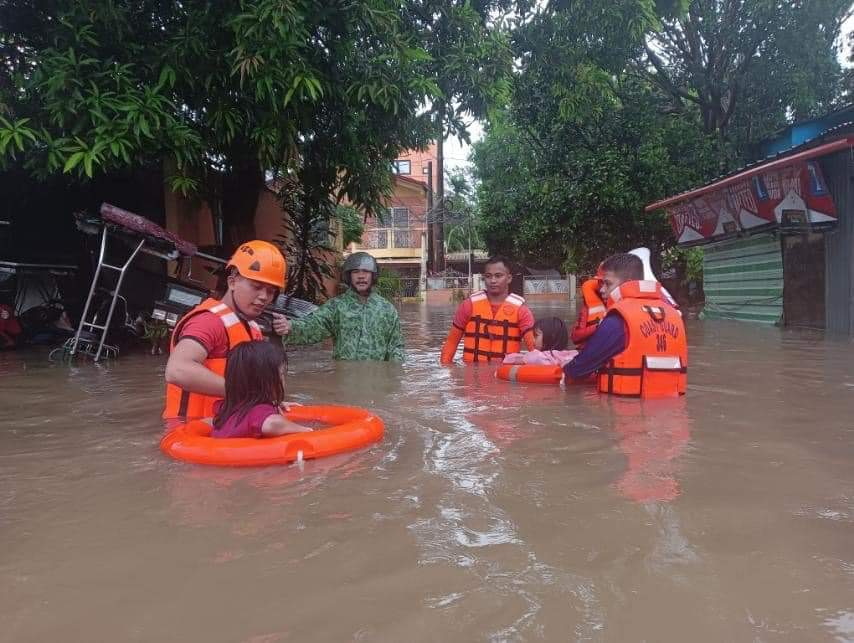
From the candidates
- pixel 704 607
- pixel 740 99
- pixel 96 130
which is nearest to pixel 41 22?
pixel 96 130

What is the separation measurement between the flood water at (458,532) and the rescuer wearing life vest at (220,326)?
428 mm

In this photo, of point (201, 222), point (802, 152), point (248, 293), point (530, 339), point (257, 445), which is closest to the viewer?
point (257, 445)

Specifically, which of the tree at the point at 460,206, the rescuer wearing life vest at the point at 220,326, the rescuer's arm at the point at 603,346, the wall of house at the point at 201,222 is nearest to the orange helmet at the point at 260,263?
the rescuer wearing life vest at the point at 220,326

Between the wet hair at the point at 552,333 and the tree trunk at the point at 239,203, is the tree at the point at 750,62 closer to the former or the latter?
the tree trunk at the point at 239,203

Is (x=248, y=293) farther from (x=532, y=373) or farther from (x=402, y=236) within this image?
(x=402, y=236)

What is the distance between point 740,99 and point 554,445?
50.5 ft

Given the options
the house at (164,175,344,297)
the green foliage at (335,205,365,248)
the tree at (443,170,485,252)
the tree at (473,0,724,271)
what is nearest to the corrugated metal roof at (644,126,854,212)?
the tree at (473,0,724,271)

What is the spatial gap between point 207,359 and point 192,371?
157 mm

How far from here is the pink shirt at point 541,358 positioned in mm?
6207

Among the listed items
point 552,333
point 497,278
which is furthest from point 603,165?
point 497,278

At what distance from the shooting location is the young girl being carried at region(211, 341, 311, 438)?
3.48 meters

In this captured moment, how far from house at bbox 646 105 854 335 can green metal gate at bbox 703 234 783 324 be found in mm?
20

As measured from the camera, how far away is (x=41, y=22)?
295 inches

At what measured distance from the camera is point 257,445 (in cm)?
341
